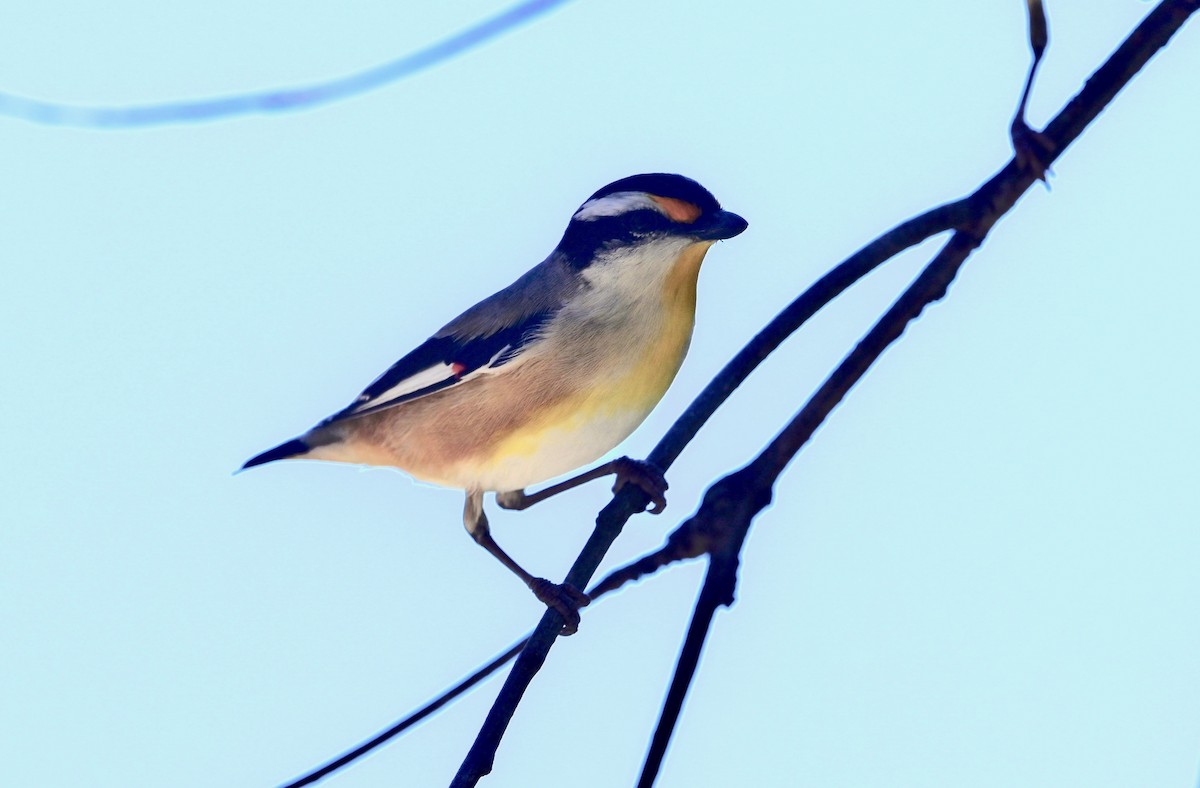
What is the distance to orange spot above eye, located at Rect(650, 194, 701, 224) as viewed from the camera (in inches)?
172

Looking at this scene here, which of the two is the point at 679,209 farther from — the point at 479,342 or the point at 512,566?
the point at 512,566

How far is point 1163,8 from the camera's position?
246 centimetres

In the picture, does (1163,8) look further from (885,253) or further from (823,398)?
(823,398)

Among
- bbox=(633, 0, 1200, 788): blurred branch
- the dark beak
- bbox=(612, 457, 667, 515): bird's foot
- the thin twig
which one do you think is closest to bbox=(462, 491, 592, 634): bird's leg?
bbox=(612, 457, 667, 515): bird's foot

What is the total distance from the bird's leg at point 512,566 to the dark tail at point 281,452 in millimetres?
720

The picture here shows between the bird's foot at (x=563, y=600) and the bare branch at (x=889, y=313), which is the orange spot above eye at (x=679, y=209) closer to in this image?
the bird's foot at (x=563, y=600)

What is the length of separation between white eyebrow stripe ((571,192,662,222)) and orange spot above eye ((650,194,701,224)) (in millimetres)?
27

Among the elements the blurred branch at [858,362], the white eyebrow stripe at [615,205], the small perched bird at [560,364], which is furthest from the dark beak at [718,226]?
the blurred branch at [858,362]

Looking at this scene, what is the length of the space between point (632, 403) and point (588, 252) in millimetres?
662

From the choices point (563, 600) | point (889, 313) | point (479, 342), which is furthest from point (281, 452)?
point (889, 313)

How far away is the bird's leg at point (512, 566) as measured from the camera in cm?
416

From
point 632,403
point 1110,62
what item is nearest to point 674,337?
point 632,403

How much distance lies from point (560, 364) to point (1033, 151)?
227 centimetres

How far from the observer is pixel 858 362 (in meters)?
2.10
